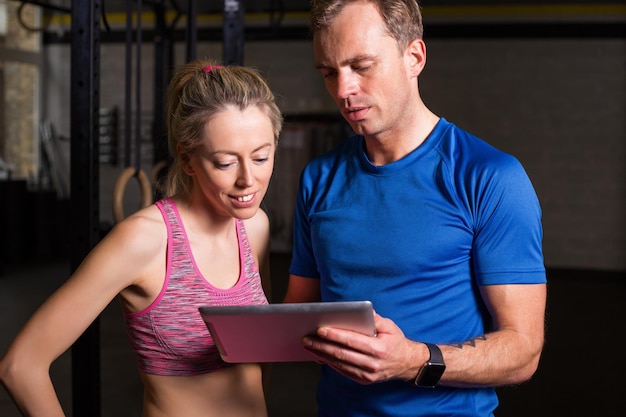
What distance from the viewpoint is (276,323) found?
119 centimetres

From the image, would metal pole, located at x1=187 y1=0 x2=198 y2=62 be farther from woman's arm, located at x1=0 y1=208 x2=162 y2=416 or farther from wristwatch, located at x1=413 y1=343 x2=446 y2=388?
wristwatch, located at x1=413 y1=343 x2=446 y2=388

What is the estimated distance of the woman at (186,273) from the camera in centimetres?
132

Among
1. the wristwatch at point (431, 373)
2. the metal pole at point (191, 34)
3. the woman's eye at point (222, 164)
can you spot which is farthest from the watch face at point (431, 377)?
the metal pole at point (191, 34)

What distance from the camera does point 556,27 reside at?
29.7ft

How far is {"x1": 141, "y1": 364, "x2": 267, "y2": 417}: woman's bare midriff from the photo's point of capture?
4.77 feet

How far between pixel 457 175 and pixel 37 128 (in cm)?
1052

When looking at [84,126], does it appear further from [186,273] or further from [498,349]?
[498,349]

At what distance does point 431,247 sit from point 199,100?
56 cm

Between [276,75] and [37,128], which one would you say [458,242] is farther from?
[37,128]

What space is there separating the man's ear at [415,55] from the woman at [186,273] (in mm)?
308

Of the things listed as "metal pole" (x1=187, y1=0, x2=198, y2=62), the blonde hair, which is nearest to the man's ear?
the blonde hair

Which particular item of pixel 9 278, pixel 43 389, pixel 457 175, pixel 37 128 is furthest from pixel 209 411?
pixel 37 128

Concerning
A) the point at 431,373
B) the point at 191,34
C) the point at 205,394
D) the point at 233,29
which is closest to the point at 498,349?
the point at 431,373

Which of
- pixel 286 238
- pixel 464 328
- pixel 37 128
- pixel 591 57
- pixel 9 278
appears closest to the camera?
pixel 464 328
